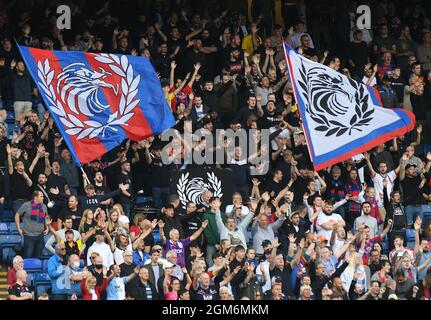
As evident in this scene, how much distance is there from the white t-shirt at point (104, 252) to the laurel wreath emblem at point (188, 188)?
195 centimetres

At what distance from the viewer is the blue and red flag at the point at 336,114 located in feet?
97.6

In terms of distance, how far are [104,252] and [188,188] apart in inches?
92.5

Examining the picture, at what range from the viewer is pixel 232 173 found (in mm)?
30375

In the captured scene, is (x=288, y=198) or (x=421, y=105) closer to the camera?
(x=288, y=198)

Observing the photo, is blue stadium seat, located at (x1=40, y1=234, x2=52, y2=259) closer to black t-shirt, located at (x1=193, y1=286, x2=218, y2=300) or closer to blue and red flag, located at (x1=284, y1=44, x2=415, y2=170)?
black t-shirt, located at (x1=193, y1=286, x2=218, y2=300)

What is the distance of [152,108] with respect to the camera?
100 ft

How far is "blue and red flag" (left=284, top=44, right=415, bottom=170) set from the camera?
2973cm

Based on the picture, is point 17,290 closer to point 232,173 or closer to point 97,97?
point 97,97

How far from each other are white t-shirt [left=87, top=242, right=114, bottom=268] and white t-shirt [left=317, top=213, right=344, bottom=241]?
11.1ft

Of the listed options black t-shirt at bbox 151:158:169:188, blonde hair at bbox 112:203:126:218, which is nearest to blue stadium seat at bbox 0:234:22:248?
blonde hair at bbox 112:203:126:218

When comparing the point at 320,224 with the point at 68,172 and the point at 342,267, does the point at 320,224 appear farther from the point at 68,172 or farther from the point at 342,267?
the point at 68,172

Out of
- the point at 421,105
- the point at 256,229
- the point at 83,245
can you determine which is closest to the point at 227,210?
the point at 256,229
